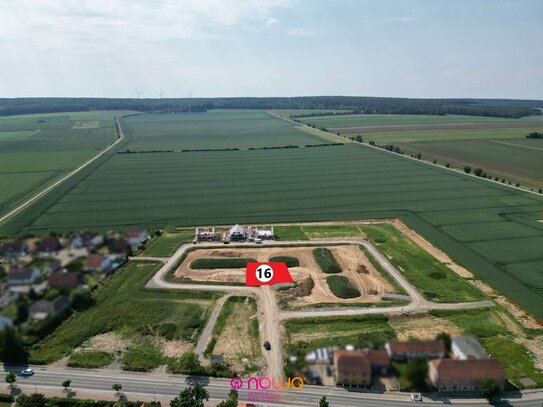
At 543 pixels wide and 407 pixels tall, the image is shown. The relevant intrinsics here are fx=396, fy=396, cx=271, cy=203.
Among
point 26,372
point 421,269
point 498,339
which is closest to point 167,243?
point 26,372

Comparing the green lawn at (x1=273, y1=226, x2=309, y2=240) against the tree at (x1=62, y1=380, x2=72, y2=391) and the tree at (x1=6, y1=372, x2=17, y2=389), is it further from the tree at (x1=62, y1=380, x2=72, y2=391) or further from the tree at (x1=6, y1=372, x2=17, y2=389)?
the tree at (x1=6, y1=372, x2=17, y2=389)

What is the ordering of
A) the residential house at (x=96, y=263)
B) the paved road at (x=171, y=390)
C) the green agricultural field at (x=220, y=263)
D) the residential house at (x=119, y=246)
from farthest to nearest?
1. the residential house at (x=119, y=246)
2. the green agricultural field at (x=220, y=263)
3. the residential house at (x=96, y=263)
4. the paved road at (x=171, y=390)

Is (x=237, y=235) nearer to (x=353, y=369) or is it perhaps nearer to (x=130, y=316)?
(x=130, y=316)

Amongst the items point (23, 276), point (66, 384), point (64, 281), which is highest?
point (23, 276)

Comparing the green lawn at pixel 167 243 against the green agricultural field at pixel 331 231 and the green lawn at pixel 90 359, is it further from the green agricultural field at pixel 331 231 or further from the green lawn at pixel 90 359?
the green lawn at pixel 90 359

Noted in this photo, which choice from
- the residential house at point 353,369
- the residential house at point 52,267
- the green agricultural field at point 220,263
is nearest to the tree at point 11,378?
the residential house at point 52,267

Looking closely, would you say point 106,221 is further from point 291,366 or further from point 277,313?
point 291,366
